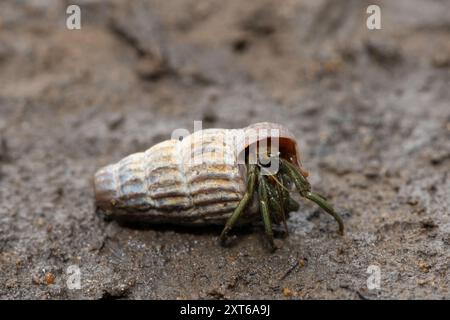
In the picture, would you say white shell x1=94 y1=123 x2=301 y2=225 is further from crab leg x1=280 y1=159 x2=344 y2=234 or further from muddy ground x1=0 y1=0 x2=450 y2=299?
muddy ground x1=0 y1=0 x2=450 y2=299

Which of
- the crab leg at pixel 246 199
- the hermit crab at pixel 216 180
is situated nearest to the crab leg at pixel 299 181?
the hermit crab at pixel 216 180

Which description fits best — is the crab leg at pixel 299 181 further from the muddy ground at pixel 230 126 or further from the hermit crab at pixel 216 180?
the muddy ground at pixel 230 126

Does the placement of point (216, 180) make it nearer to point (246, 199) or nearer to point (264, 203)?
point (246, 199)

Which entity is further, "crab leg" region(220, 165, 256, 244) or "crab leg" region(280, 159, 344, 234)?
"crab leg" region(280, 159, 344, 234)

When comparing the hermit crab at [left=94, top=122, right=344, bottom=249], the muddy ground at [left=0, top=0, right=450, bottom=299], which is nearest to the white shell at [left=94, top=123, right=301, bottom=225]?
the hermit crab at [left=94, top=122, right=344, bottom=249]

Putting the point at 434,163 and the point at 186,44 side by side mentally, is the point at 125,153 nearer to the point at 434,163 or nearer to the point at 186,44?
the point at 186,44

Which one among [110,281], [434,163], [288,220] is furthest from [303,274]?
[434,163]
